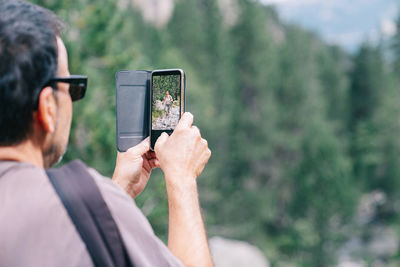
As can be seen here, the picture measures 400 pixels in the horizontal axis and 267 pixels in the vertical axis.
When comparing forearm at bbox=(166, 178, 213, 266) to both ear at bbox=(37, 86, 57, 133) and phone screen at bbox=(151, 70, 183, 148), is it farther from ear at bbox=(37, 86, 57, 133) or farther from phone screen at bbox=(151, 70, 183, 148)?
ear at bbox=(37, 86, 57, 133)

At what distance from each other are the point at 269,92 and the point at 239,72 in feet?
10.6

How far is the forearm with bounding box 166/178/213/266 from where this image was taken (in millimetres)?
1376

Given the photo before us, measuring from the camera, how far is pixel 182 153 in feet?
5.12

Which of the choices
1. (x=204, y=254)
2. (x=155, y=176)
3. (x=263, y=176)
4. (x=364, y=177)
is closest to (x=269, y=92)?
(x=263, y=176)

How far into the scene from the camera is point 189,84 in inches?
1061

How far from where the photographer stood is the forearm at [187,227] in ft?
4.51

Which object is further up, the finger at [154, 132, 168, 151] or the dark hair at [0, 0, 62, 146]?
the dark hair at [0, 0, 62, 146]

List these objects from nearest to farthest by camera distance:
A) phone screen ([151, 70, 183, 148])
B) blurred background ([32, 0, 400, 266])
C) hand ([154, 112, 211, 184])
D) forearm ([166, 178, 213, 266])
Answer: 1. forearm ([166, 178, 213, 266])
2. hand ([154, 112, 211, 184])
3. phone screen ([151, 70, 183, 148])
4. blurred background ([32, 0, 400, 266])

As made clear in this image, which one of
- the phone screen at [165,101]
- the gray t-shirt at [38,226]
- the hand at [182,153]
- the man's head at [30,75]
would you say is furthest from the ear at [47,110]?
the phone screen at [165,101]

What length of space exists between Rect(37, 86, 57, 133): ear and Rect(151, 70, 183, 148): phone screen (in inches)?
24.4

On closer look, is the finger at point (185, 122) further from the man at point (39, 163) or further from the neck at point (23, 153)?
the neck at point (23, 153)

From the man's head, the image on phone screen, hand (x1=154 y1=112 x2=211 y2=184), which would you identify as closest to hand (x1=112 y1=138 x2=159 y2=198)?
the image on phone screen

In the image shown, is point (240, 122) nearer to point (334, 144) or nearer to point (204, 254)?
point (334, 144)

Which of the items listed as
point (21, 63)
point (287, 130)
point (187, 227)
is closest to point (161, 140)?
point (187, 227)
